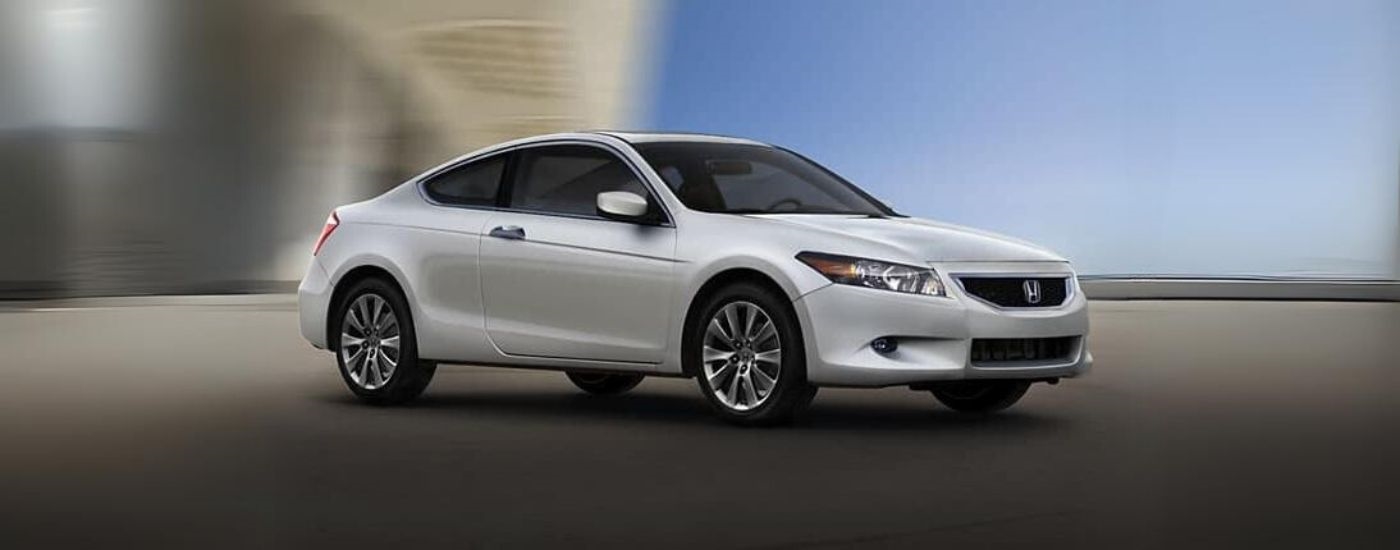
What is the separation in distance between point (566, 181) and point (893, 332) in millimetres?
2163

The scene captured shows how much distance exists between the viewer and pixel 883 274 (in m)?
10.3

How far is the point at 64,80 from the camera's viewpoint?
27.0m

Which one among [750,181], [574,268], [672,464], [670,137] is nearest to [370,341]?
[574,268]

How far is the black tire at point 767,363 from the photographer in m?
10.3

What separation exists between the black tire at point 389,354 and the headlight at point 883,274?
2.54 metres

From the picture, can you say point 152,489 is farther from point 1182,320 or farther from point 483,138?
point 483,138

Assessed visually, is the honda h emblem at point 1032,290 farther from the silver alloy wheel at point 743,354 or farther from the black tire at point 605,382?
the black tire at point 605,382

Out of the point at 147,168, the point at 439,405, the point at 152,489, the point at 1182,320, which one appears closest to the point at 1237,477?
the point at 152,489

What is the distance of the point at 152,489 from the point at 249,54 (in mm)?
20433

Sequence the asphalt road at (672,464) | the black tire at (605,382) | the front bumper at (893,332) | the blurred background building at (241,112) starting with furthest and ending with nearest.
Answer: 1. the blurred background building at (241,112)
2. the black tire at (605,382)
3. the front bumper at (893,332)
4. the asphalt road at (672,464)

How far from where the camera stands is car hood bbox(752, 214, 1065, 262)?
1046cm

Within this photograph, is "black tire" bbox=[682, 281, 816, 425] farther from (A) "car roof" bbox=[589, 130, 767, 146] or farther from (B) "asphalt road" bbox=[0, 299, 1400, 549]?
(A) "car roof" bbox=[589, 130, 767, 146]

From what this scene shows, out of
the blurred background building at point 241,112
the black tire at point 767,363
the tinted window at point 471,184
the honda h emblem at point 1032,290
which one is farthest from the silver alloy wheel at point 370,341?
the blurred background building at point 241,112

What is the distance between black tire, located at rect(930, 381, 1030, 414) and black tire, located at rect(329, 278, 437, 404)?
2.64 m
